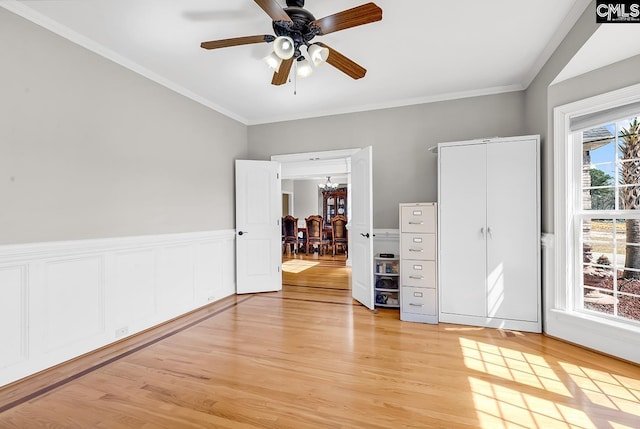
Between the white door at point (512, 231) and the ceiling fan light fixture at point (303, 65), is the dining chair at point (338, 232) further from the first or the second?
the ceiling fan light fixture at point (303, 65)

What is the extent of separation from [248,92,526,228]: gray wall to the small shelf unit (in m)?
0.53

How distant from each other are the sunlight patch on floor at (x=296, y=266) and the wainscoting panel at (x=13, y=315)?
4.13m

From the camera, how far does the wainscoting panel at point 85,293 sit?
6.72 ft

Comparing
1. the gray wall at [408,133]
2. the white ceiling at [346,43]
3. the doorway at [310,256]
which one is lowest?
the doorway at [310,256]

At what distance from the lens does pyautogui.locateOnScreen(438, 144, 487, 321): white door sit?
3.03 m

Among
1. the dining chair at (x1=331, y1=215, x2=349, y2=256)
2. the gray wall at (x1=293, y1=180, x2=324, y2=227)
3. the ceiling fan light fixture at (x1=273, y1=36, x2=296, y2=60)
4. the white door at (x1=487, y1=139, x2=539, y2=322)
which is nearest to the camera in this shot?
the ceiling fan light fixture at (x1=273, y1=36, x2=296, y2=60)

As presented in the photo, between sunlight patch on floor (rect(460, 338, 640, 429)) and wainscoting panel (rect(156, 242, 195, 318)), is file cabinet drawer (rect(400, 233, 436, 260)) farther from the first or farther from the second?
wainscoting panel (rect(156, 242, 195, 318))

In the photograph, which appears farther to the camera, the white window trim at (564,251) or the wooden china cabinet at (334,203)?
the wooden china cabinet at (334,203)

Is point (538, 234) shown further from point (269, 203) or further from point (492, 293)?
point (269, 203)

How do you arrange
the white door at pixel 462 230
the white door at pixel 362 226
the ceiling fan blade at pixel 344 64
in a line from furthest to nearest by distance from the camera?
the white door at pixel 362 226, the white door at pixel 462 230, the ceiling fan blade at pixel 344 64

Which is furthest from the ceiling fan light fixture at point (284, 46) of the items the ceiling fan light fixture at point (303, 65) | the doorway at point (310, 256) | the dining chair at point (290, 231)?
the dining chair at point (290, 231)

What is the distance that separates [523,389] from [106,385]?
9.20ft

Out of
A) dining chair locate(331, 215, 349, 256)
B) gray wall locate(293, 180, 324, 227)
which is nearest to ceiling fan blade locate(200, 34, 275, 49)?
dining chair locate(331, 215, 349, 256)

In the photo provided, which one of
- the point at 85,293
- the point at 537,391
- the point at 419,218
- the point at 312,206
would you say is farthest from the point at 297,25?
the point at 312,206
